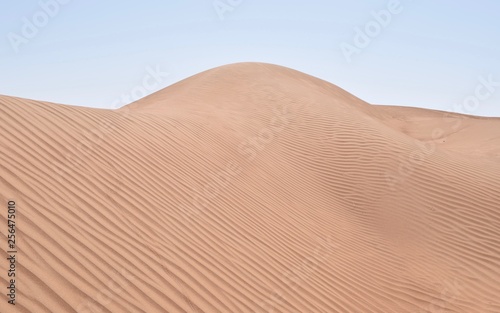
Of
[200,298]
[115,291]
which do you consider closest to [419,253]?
[200,298]

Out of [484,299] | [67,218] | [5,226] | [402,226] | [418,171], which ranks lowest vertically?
[5,226]

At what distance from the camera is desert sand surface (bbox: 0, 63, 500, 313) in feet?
10.4

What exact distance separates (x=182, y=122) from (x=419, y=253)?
4.74 m

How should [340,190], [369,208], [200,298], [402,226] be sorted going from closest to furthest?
[200,298] → [402,226] → [369,208] → [340,190]

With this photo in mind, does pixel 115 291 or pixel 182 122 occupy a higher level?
pixel 182 122

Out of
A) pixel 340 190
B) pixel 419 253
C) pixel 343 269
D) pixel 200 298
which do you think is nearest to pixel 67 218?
pixel 200 298

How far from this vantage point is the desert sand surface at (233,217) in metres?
3.18

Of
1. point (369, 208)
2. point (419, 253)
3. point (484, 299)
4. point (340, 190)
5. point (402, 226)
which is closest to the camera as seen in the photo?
point (484, 299)

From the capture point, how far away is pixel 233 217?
5.22 meters

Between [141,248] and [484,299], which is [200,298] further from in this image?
[484,299]

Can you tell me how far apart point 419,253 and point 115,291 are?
15.3 feet

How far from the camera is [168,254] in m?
3.70

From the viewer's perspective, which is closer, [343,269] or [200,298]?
[200,298]

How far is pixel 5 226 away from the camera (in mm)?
2986
